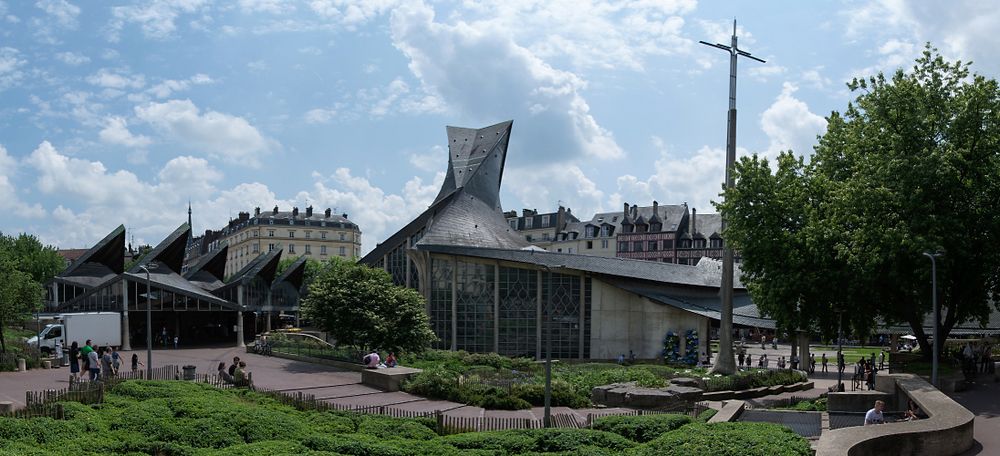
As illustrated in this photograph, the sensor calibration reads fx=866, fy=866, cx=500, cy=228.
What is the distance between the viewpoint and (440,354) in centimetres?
4362

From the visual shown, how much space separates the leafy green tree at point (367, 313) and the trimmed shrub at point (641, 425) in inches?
846

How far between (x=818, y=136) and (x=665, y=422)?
2207 centimetres

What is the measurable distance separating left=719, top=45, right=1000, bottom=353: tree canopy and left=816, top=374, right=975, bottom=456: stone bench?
12.6m

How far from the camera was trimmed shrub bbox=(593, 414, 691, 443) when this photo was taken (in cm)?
1762

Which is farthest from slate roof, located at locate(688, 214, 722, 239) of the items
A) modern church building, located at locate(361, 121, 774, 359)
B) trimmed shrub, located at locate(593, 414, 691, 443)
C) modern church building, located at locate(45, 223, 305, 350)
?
trimmed shrub, located at locate(593, 414, 691, 443)

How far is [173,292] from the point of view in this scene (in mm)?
55688

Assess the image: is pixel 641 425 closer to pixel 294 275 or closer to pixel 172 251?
pixel 172 251

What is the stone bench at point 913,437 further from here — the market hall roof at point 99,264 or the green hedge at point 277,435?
the market hall roof at point 99,264

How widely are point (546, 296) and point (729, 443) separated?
3987 centimetres

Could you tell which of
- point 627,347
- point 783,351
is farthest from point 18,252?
point 783,351

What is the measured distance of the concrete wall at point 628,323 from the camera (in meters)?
50.2

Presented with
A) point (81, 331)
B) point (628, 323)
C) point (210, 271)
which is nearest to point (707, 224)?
point (628, 323)

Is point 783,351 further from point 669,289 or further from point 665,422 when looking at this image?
point 665,422

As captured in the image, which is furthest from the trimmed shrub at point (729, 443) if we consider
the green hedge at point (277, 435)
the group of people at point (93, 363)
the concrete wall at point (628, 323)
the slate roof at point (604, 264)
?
the concrete wall at point (628, 323)
